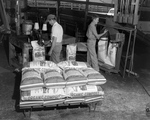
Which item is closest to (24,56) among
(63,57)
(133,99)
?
(63,57)

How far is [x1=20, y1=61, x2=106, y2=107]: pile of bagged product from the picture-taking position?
3.63 meters

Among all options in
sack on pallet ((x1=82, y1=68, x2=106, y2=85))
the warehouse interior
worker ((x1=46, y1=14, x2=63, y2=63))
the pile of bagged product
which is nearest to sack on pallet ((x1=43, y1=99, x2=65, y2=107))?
the pile of bagged product

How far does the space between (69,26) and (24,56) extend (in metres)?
5.71

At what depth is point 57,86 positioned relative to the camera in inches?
147

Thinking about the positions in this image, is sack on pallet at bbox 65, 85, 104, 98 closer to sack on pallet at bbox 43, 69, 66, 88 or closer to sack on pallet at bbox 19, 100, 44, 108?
sack on pallet at bbox 43, 69, 66, 88

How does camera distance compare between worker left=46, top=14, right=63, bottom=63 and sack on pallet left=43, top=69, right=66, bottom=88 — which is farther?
worker left=46, top=14, right=63, bottom=63

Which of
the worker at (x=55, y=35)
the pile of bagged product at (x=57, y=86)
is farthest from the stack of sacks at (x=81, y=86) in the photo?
the worker at (x=55, y=35)

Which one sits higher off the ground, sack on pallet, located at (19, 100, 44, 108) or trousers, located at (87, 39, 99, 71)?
trousers, located at (87, 39, 99, 71)

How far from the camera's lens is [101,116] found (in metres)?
4.18

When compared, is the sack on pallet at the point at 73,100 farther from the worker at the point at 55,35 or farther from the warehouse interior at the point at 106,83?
the worker at the point at 55,35

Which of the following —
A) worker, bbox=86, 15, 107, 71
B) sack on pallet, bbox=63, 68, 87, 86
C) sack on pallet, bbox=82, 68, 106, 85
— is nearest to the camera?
sack on pallet, bbox=63, 68, 87, 86

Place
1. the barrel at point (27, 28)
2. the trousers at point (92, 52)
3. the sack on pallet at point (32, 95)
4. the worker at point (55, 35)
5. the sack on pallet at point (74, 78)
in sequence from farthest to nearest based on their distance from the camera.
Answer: the barrel at point (27, 28) < the trousers at point (92, 52) < the worker at point (55, 35) < the sack on pallet at point (74, 78) < the sack on pallet at point (32, 95)

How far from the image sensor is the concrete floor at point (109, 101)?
13.5 ft

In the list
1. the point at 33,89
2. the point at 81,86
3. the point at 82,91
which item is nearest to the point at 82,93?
the point at 82,91
